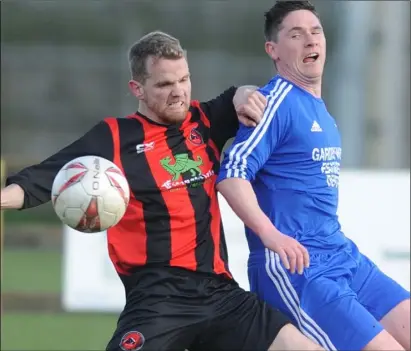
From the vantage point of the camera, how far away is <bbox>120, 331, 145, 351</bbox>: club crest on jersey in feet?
14.1

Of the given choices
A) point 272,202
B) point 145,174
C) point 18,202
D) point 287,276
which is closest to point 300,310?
point 287,276

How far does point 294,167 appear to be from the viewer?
4504mm

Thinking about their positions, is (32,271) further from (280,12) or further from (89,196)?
(89,196)

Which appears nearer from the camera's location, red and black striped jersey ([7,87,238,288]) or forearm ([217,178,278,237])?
forearm ([217,178,278,237])

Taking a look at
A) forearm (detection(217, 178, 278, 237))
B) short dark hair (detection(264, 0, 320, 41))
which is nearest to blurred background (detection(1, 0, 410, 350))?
short dark hair (detection(264, 0, 320, 41))

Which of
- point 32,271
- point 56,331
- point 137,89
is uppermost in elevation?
point 137,89

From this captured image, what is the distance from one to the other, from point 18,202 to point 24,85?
38.7ft

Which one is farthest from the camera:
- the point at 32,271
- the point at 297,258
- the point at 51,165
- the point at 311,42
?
the point at 32,271

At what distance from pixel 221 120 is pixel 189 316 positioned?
3.26 ft

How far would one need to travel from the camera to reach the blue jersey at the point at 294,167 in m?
4.43

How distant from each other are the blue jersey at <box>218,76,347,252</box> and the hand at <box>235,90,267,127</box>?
26mm

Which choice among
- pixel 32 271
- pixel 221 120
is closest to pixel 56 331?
pixel 221 120

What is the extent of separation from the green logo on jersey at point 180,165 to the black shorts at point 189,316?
0.45m

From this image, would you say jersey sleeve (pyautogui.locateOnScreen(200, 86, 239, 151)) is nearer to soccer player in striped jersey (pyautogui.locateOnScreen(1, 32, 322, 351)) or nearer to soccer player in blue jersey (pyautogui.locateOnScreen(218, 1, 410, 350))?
soccer player in striped jersey (pyautogui.locateOnScreen(1, 32, 322, 351))
